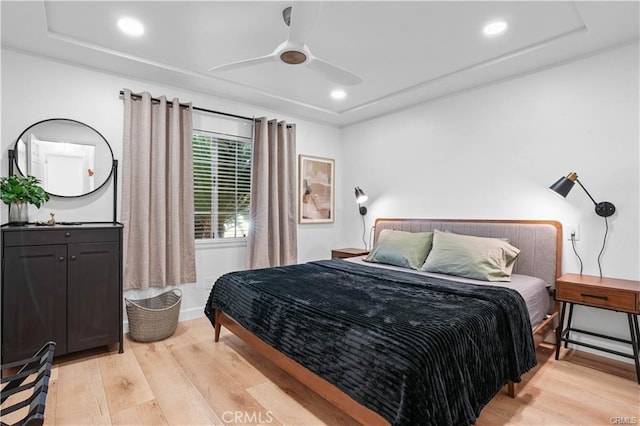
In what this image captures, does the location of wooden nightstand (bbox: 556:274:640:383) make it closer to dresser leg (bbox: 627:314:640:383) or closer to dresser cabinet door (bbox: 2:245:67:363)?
dresser leg (bbox: 627:314:640:383)

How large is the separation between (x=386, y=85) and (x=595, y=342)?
3026 mm

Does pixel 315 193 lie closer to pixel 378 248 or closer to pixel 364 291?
pixel 378 248

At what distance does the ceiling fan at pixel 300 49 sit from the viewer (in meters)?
1.73

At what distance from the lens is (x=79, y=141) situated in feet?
9.78

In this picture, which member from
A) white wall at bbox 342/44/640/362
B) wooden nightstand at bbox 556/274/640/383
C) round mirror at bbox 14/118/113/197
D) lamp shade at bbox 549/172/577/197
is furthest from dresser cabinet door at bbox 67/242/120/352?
lamp shade at bbox 549/172/577/197

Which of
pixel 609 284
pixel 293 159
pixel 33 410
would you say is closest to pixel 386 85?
pixel 293 159

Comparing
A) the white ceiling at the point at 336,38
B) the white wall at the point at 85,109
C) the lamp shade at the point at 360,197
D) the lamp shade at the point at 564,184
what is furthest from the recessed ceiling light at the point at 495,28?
the white wall at the point at 85,109

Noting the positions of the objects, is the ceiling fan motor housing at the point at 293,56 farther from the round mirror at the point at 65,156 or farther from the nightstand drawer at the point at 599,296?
the nightstand drawer at the point at 599,296

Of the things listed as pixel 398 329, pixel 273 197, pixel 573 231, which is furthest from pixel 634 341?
pixel 273 197

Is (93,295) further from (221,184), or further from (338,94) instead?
(338,94)

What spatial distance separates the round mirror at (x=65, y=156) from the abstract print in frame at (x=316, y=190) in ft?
7.49

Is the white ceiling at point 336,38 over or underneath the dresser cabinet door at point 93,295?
over

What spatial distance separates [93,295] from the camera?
2641 millimetres

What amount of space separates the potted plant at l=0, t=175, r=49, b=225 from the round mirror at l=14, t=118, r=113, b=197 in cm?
23
